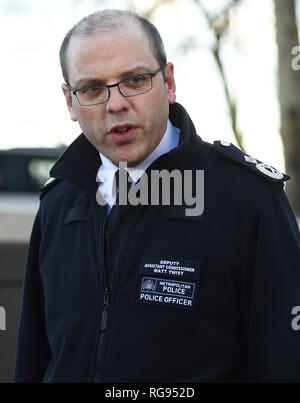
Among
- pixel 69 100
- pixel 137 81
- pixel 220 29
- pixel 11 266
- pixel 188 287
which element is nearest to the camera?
pixel 188 287

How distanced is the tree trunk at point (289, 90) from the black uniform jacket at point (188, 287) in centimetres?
740

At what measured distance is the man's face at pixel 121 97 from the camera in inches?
87.6

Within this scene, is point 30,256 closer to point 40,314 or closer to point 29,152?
point 40,314

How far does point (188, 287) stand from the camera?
2.13 m

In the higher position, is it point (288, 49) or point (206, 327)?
point (288, 49)

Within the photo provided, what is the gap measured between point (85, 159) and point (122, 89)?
38 cm

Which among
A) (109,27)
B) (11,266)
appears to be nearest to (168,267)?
(109,27)

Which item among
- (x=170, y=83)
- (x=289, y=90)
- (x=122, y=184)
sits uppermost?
(x=289, y=90)

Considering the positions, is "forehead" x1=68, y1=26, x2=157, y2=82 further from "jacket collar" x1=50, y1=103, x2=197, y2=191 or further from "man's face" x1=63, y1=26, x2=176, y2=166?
"jacket collar" x1=50, y1=103, x2=197, y2=191

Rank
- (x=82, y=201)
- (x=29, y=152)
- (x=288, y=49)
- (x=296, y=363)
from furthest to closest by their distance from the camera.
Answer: (x=288, y=49) → (x=29, y=152) → (x=82, y=201) → (x=296, y=363)

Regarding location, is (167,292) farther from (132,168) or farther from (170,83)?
(170,83)

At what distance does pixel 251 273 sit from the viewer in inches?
81.7
